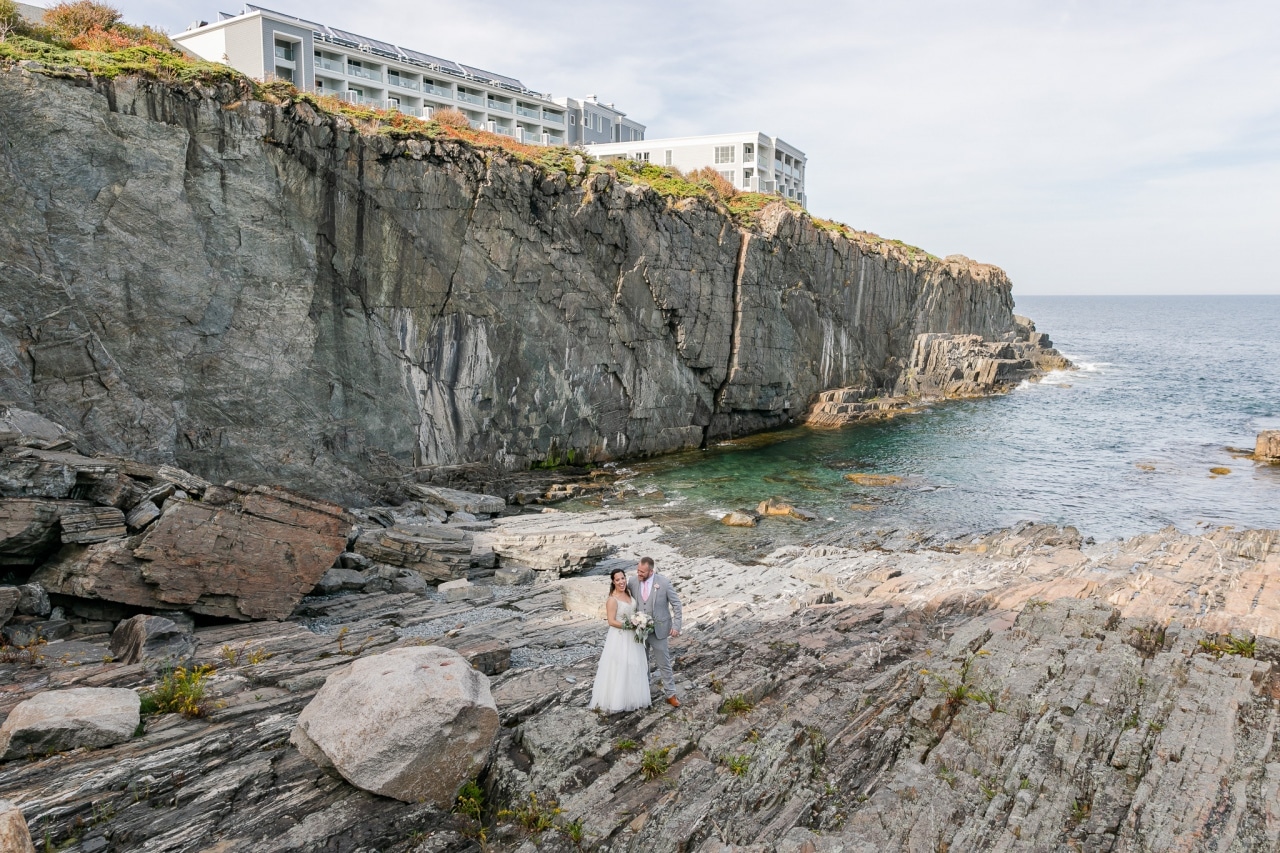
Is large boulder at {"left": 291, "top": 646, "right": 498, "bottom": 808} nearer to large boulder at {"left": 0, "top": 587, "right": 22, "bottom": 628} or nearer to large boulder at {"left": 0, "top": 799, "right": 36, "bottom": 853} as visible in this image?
large boulder at {"left": 0, "top": 799, "right": 36, "bottom": 853}

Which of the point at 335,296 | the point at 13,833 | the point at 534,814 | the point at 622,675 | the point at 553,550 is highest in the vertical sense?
the point at 335,296

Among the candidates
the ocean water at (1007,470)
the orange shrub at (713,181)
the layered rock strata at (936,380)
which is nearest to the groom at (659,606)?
the ocean water at (1007,470)

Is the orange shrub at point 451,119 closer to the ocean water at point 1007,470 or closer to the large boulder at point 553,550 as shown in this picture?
the ocean water at point 1007,470

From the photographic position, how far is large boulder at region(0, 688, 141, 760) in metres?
8.98

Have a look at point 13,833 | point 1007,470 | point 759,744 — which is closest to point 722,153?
point 1007,470

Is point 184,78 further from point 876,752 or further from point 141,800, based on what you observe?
point 876,752

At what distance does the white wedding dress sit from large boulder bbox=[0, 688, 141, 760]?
19.0ft

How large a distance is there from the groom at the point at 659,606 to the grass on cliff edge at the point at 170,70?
85.0 ft

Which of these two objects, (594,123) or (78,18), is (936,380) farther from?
(78,18)

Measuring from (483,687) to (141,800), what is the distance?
3764 mm

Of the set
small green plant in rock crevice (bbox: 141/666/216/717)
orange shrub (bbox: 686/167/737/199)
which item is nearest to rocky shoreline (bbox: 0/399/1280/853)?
small green plant in rock crevice (bbox: 141/666/216/717)

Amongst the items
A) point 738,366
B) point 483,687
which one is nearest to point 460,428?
point 738,366

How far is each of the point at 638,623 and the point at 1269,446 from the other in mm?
47265

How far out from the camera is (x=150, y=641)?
12.7 metres
